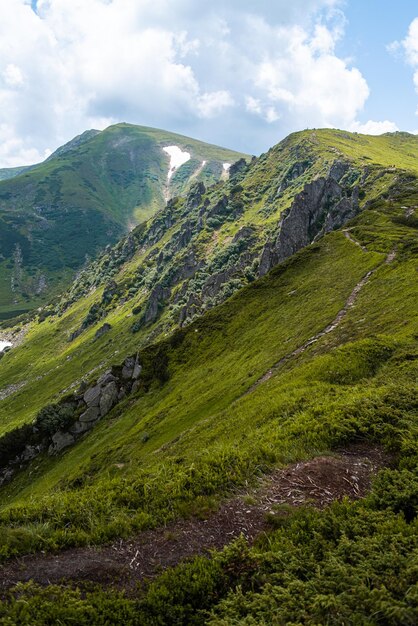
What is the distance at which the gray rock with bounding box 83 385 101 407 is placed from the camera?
71375 mm

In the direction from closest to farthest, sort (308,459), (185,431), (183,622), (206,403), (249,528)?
(183,622), (249,528), (308,459), (185,431), (206,403)

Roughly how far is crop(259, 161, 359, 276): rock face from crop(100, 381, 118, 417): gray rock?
247 ft

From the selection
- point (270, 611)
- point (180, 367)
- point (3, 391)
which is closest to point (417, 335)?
point (270, 611)

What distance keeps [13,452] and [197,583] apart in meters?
76.3

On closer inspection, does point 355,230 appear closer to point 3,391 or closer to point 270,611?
point 270,611

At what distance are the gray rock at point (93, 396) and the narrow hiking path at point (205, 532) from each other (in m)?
61.6

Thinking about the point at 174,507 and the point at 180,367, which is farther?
the point at 180,367

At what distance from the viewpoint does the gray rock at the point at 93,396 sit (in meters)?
71.4

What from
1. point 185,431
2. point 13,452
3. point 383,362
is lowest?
point 13,452

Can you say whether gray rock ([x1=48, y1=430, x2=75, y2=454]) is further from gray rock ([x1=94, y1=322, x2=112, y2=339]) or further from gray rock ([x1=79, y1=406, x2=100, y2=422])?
gray rock ([x1=94, y1=322, x2=112, y2=339])

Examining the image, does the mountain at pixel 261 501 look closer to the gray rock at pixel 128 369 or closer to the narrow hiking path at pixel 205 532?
the narrow hiking path at pixel 205 532

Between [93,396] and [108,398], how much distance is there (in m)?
3.87

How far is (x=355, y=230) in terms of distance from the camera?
8925cm

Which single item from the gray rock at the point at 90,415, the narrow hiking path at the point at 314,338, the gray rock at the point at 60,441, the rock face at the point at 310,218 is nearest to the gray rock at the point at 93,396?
the gray rock at the point at 90,415
